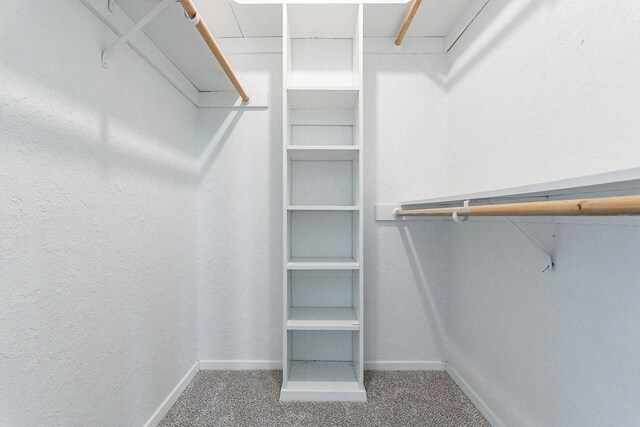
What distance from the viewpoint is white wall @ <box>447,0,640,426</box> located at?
84 centimetres

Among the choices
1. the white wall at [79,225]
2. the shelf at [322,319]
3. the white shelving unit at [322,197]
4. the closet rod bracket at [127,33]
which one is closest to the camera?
the white wall at [79,225]

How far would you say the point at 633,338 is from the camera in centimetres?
81

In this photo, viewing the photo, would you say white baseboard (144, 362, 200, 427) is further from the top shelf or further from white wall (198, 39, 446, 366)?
the top shelf

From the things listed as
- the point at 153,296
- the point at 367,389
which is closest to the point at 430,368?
Result: the point at 367,389

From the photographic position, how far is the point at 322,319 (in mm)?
1689

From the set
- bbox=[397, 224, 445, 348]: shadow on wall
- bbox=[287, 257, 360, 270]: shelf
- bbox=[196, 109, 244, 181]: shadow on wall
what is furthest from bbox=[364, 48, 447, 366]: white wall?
bbox=[196, 109, 244, 181]: shadow on wall

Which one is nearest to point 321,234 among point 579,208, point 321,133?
point 321,133

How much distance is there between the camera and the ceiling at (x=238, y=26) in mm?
1351

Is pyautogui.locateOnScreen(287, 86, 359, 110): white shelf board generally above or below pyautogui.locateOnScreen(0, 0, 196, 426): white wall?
above

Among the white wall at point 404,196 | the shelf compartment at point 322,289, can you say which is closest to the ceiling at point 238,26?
the white wall at point 404,196

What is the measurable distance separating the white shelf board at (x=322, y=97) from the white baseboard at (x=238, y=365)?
146 centimetres

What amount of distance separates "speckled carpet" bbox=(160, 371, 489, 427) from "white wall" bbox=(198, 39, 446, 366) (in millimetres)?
171

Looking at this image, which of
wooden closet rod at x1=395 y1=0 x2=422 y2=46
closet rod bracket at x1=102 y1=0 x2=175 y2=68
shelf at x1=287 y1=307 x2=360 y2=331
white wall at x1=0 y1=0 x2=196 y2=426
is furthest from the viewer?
shelf at x1=287 y1=307 x2=360 y2=331

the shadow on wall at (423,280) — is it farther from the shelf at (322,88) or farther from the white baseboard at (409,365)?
the shelf at (322,88)
